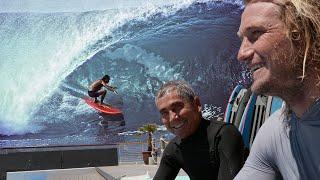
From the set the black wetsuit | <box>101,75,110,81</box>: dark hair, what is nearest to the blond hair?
the black wetsuit

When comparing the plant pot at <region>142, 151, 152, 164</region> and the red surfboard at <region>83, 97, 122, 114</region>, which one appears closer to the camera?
the plant pot at <region>142, 151, 152, 164</region>

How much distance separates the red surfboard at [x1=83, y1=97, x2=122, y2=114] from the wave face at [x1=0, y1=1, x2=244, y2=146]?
Answer: 0.09 metres

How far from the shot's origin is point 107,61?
28.3 feet

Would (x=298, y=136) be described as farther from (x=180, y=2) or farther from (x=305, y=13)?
(x=180, y=2)

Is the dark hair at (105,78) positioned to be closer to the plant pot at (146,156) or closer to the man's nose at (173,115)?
the plant pot at (146,156)

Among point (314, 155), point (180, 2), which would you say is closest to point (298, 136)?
point (314, 155)

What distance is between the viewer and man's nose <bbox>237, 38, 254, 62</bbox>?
59cm

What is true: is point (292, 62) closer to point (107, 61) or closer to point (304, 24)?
point (304, 24)

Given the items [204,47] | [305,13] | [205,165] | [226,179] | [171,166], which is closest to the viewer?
[305,13]

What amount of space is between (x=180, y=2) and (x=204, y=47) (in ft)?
3.38

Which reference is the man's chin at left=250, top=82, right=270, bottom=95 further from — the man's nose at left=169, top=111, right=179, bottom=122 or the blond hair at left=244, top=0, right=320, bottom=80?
the man's nose at left=169, top=111, right=179, bottom=122

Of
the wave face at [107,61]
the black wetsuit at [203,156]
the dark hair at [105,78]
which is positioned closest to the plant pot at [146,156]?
the black wetsuit at [203,156]

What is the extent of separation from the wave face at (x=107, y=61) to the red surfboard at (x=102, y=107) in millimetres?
91

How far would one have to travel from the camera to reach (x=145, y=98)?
8.56 meters
